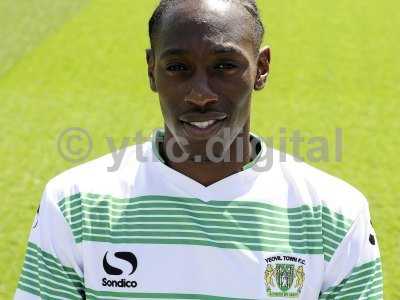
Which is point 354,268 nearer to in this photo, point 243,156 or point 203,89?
point 243,156

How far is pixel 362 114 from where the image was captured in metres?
7.29

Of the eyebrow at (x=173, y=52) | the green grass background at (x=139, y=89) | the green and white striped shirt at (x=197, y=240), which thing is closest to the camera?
the eyebrow at (x=173, y=52)

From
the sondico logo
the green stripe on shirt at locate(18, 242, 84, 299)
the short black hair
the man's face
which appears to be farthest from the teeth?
the green stripe on shirt at locate(18, 242, 84, 299)

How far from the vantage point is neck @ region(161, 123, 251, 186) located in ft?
5.94

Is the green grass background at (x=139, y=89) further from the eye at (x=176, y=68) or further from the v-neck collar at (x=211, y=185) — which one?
the eye at (x=176, y=68)

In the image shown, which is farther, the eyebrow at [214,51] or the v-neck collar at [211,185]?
the v-neck collar at [211,185]

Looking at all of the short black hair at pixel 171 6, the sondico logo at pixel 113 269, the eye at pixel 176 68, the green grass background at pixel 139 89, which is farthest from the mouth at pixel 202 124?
the green grass background at pixel 139 89

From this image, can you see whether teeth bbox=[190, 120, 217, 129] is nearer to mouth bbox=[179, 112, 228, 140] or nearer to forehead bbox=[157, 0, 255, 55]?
mouth bbox=[179, 112, 228, 140]

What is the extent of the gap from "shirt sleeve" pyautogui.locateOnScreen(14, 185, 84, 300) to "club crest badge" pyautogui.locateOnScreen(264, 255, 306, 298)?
1.72ft

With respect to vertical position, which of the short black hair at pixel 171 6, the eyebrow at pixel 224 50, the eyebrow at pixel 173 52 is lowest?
the eyebrow at pixel 173 52

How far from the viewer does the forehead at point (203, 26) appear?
1609mm

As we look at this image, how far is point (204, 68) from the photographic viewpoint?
1.62 metres

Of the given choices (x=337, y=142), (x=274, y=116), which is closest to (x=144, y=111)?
(x=274, y=116)

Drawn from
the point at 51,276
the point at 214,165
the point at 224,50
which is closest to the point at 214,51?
the point at 224,50
